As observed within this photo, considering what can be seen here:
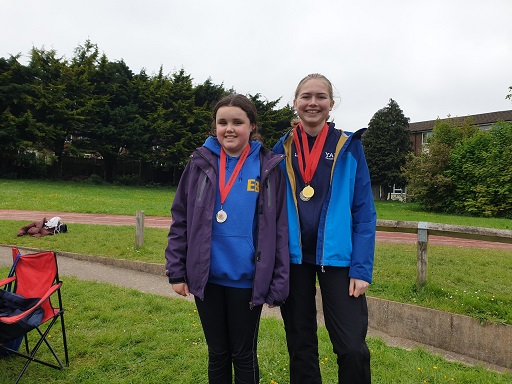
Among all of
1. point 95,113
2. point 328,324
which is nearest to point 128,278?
point 328,324

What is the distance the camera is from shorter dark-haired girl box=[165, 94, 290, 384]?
239 centimetres

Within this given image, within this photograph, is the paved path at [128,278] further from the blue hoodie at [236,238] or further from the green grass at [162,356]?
the blue hoodie at [236,238]

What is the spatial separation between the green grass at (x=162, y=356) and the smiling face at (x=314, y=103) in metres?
2.22

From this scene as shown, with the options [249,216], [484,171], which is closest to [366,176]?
[249,216]

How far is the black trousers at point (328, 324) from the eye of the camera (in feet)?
7.88

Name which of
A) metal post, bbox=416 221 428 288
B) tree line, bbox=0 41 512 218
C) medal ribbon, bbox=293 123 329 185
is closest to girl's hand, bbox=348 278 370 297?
medal ribbon, bbox=293 123 329 185

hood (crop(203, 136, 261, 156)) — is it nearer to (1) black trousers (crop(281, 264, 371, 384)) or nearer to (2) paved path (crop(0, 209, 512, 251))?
(1) black trousers (crop(281, 264, 371, 384))

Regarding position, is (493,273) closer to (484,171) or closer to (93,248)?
(93,248)

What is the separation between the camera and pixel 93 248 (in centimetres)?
834

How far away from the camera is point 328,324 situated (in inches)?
98.8

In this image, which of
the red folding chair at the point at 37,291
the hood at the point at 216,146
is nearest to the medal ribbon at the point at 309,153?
the hood at the point at 216,146

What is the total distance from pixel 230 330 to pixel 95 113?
3140 centimetres

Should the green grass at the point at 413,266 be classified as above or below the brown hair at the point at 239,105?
below

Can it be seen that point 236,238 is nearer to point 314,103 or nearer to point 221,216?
point 221,216
